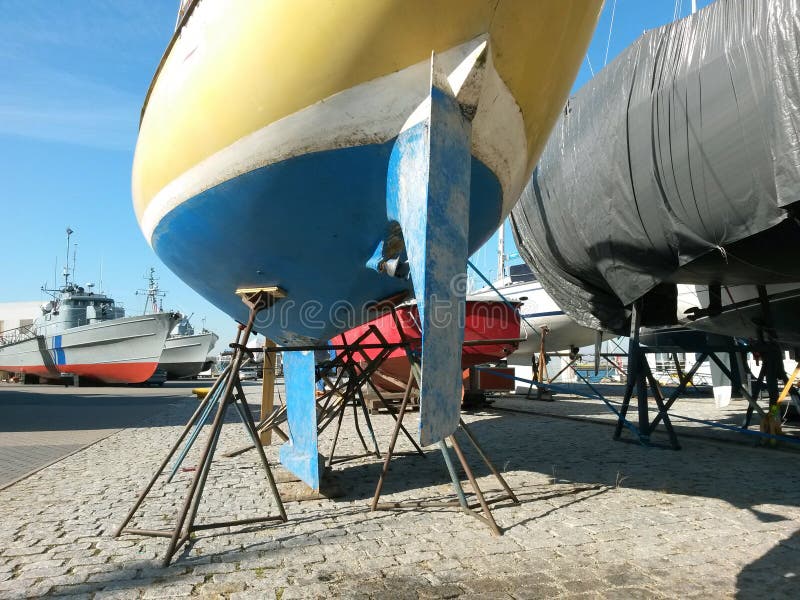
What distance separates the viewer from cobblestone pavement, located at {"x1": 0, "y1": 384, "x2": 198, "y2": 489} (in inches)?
260

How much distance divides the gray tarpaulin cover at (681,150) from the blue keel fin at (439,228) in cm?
274

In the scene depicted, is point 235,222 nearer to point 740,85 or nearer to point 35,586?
point 35,586

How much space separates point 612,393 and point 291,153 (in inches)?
613

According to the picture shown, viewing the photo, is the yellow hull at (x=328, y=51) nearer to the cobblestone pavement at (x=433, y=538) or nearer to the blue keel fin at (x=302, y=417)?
the blue keel fin at (x=302, y=417)

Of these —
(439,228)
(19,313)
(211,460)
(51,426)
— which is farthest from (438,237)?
(19,313)

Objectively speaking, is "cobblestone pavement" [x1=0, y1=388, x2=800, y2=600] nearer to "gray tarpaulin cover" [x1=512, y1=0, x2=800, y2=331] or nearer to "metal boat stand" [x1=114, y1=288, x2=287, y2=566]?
"metal boat stand" [x1=114, y1=288, x2=287, y2=566]

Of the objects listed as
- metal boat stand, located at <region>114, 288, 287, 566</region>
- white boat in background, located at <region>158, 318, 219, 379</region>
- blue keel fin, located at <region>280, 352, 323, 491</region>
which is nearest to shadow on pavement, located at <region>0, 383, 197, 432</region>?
blue keel fin, located at <region>280, 352, 323, 491</region>

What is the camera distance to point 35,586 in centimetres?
283

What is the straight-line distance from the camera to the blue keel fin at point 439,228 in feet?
8.83

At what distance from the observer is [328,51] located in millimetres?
2684

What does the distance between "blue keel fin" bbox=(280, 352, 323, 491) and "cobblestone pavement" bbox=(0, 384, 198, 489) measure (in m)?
2.89

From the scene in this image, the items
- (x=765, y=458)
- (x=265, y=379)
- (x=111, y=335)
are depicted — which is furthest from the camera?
(x=111, y=335)

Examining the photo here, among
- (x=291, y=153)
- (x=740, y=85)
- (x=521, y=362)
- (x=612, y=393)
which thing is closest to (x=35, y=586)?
(x=291, y=153)

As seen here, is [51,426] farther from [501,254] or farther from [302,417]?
[501,254]
